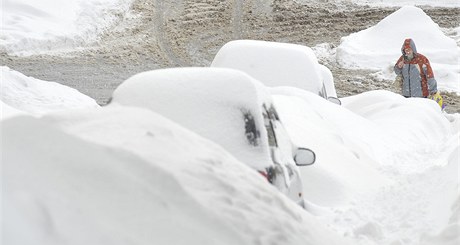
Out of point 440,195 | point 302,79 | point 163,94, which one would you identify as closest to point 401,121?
point 302,79

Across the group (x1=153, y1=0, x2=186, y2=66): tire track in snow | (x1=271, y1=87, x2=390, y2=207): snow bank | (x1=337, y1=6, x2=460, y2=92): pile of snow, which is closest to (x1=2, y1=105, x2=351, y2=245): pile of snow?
(x1=271, y1=87, x2=390, y2=207): snow bank

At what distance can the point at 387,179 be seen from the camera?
8172mm

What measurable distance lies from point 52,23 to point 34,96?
9061mm

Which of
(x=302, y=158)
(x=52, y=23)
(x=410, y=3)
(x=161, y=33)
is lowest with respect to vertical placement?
(x=410, y=3)

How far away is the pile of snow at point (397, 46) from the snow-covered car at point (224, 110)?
13.1 metres

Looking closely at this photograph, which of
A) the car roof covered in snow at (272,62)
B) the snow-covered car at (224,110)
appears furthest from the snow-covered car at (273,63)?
the snow-covered car at (224,110)

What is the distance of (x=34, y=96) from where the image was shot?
36.9 feet

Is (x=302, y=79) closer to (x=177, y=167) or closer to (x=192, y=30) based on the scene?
(x=177, y=167)

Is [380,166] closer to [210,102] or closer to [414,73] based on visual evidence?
[210,102]

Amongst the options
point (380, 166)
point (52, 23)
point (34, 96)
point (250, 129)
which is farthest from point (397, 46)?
point (250, 129)

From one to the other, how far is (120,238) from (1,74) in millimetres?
9107

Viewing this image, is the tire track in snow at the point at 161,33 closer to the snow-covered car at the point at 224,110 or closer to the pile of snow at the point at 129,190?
the snow-covered car at the point at 224,110

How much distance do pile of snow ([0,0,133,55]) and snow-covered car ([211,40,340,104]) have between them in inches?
331

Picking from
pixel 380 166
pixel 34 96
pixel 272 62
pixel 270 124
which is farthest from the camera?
pixel 34 96
